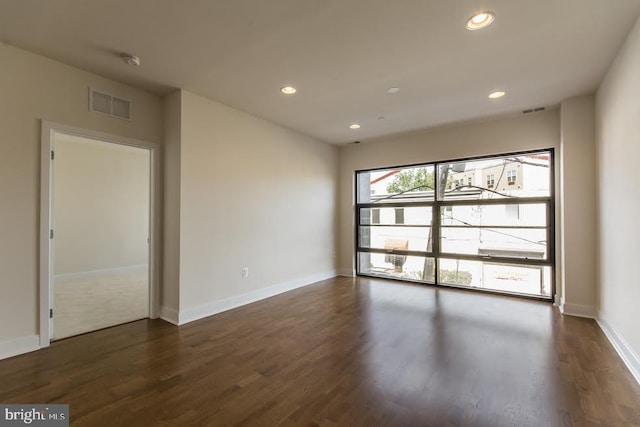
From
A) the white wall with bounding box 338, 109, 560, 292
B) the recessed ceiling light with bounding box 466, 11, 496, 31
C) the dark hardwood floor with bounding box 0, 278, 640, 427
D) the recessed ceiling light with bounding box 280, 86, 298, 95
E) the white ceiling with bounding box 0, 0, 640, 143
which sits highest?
the recessed ceiling light with bounding box 280, 86, 298, 95

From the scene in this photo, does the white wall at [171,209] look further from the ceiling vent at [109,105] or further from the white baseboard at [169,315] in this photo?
the ceiling vent at [109,105]

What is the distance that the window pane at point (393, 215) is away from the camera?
17.8 ft

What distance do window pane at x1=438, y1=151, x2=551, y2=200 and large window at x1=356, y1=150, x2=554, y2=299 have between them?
0.01 m

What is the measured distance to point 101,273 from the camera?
6137 millimetres

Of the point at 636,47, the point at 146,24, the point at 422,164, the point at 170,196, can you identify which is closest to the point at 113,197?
the point at 170,196

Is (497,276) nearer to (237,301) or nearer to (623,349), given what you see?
(623,349)

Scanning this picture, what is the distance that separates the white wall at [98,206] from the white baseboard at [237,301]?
11.7 feet

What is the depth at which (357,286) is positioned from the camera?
17.1 feet

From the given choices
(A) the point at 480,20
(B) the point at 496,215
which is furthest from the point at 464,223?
(A) the point at 480,20

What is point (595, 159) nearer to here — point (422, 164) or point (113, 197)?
point (422, 164)

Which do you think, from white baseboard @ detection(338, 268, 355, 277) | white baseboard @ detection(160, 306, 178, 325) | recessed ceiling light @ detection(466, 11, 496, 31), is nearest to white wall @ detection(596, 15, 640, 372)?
recessed ceiling light @ detection(466, 11, 496, 31)

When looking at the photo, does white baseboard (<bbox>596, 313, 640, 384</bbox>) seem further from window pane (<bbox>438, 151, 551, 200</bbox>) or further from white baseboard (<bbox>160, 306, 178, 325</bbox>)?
white baseboard (<bbox>160, 306, 178, 325</bbox>)

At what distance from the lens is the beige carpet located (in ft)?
11.0

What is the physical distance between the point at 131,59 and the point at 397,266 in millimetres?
5218
